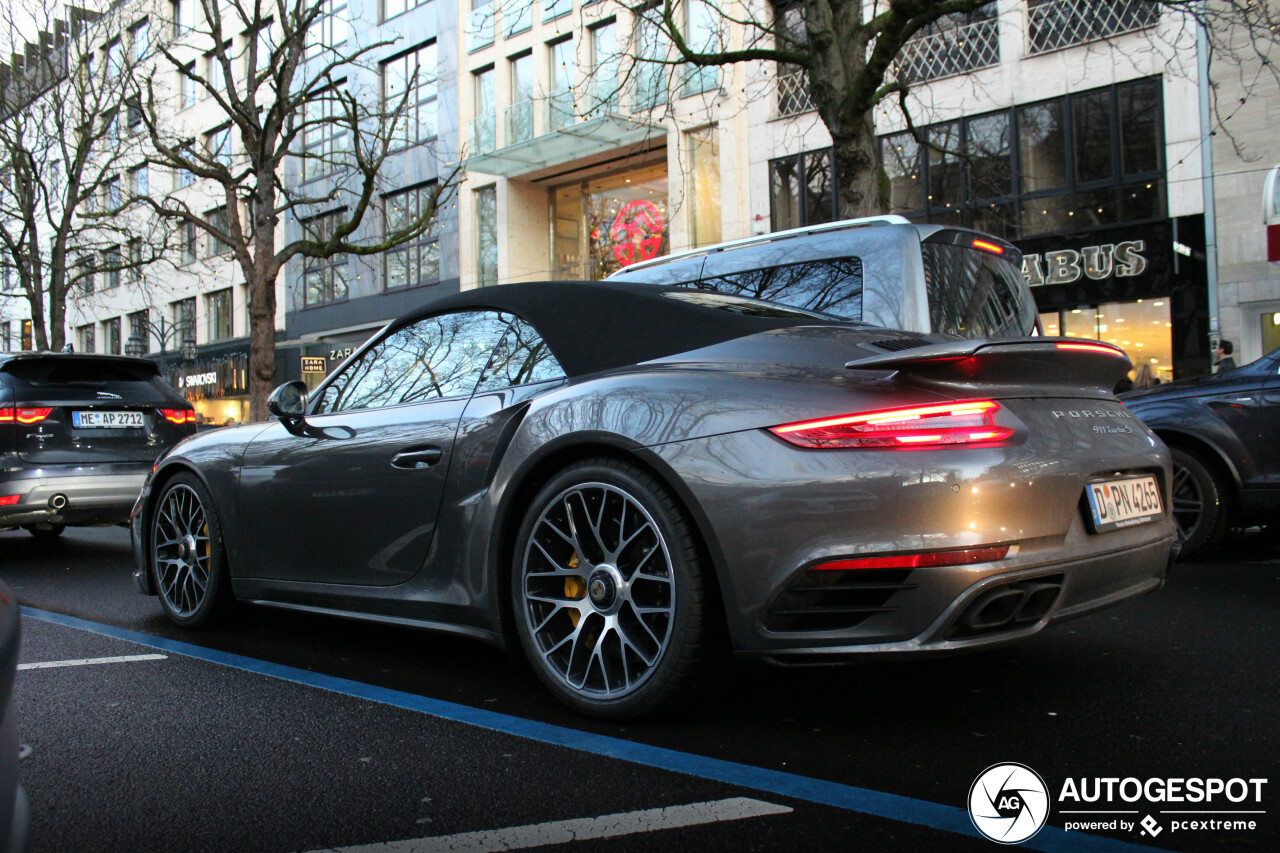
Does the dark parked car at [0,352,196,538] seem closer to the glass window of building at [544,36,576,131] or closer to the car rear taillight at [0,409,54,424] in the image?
the car rear taillight at [0,409,54,424]

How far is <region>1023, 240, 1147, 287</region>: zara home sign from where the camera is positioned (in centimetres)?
1708

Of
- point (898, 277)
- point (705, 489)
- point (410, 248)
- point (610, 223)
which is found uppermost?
point (410, 248)

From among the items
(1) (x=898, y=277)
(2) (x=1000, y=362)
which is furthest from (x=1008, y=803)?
(1) (x=898, y=277)

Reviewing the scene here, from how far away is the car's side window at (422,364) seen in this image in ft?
11.9

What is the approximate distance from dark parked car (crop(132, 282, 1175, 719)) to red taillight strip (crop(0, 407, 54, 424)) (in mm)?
4390

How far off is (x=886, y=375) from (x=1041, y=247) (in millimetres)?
16949

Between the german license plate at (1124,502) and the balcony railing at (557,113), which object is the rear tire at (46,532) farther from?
the balcony railing at (557,113)

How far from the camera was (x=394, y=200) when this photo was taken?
30391 millimetres

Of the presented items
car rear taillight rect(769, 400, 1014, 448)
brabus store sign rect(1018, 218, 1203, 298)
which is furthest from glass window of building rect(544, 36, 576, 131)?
car rear taillight rect(769, 400, 1014, 448)

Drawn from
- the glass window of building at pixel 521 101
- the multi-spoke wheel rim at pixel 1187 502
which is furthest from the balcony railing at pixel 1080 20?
the multi-spoke wheel rim at pixel 1187 502

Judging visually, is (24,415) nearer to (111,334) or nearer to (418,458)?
(418,458)

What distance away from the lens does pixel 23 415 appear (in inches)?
285

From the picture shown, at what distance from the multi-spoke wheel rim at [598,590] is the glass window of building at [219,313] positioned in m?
37.8

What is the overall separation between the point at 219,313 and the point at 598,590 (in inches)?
1542
